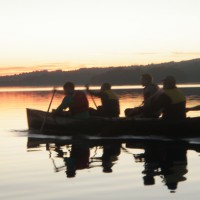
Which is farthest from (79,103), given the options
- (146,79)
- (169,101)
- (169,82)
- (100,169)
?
(100,169)

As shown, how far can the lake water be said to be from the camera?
9.96 m

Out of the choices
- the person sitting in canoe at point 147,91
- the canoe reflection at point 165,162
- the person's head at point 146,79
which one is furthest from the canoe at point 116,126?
the person's head at point 146,79

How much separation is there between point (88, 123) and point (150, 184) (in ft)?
30.2

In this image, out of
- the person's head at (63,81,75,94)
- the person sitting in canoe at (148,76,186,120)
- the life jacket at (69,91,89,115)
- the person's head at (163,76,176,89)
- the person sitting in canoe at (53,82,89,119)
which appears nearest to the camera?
the person's head at (163,76,176,89)

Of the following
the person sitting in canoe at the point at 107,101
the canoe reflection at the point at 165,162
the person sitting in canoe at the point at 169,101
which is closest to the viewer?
the canoe reflection at the point at 165,162

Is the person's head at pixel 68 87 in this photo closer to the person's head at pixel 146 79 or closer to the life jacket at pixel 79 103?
the life jacket at pixel 79 103

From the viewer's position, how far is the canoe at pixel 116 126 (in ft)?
57.6

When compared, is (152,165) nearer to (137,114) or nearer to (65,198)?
(65,198)

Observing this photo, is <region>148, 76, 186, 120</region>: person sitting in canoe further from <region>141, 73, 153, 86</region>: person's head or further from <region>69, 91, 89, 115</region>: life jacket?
<region>69, 91, 89, 115</region>: life jacket

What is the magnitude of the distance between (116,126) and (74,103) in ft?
6.46

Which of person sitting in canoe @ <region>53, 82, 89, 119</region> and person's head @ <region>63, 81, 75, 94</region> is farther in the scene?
person sitting in canoe @ <region>53, 82, 89, 119</region>

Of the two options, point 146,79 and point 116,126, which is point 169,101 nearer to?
point 146,79

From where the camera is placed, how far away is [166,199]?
363 inches

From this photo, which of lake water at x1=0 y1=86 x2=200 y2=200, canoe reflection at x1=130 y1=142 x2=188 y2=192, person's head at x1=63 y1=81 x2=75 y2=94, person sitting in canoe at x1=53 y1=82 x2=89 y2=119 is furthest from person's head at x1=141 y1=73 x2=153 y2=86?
person's head at x1=63 y1=81 x2=75 y2=94
